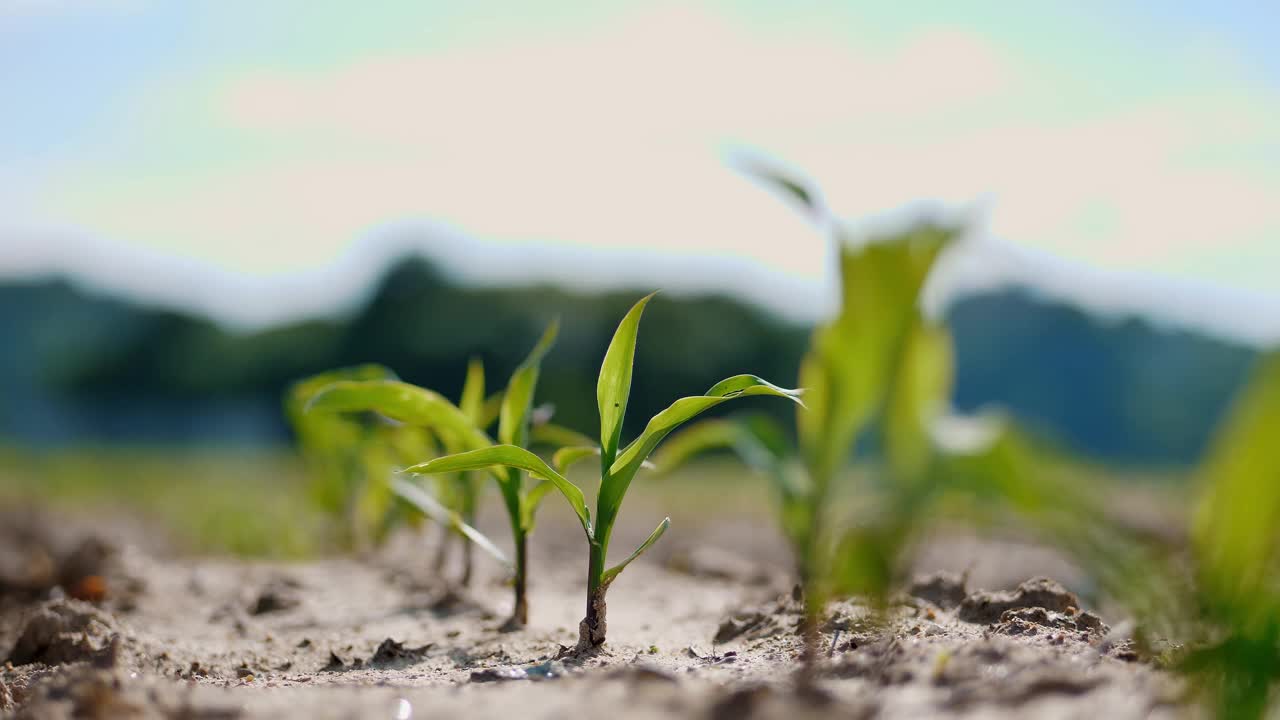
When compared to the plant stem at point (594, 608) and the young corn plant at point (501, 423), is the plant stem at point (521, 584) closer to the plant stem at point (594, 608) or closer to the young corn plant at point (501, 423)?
the young corn plant at point (501, 423)

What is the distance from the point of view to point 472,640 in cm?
217

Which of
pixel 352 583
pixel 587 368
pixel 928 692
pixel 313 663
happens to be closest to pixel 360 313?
pixel 587 368

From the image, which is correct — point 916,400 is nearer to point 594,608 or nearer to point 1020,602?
point 594,608

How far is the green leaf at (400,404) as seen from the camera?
1.80 meters

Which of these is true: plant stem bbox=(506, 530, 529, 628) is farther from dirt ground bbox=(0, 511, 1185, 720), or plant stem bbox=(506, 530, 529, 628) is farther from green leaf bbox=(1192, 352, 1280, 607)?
green leaf bbox=(1192, 352, 1280, 607)

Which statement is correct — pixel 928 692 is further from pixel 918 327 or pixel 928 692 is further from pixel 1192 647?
pixel 918 327

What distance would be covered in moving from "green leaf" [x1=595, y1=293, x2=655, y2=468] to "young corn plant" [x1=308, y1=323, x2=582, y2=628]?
0.12m

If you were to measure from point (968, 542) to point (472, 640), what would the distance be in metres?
3.52

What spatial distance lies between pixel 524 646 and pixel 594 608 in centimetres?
30

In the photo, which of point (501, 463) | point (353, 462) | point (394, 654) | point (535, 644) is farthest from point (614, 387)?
point (353, 462)

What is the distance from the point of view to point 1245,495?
1079mm

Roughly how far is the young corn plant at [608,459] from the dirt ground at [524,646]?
0.16 metres

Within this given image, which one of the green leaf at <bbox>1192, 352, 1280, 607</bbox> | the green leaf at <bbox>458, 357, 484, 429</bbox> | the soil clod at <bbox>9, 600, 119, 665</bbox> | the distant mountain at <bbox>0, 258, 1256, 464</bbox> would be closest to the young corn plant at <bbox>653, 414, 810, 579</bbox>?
the green leaf at <bbox>458, 357, 484, 429</bbox>

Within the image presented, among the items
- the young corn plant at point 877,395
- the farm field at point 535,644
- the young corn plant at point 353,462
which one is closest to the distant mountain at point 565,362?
the young corn plant at point 353,462
